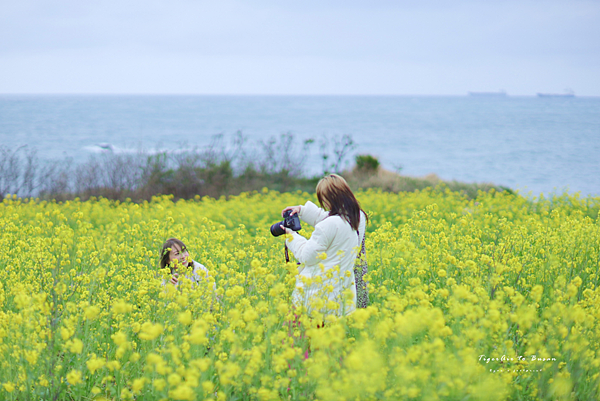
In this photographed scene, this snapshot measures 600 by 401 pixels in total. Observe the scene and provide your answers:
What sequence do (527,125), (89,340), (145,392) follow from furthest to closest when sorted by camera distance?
(527,125) → (89,340) → (145,392)

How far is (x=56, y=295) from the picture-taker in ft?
11.2

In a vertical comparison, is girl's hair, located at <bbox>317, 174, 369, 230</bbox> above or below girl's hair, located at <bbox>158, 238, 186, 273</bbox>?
above

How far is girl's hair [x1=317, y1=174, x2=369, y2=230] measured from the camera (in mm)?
3430

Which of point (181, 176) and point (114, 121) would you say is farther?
point (114, 121)

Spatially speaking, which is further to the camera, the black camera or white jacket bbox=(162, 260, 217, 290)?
the black camera

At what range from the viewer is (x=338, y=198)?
3.43 m

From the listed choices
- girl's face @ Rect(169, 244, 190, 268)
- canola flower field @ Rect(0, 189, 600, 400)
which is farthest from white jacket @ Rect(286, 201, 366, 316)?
girl's face @ Rect(169, 244, 190, 268)

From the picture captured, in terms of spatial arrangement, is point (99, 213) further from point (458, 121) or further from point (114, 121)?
point (458, 121)

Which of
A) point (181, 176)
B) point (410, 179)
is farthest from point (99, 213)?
point (410, 179)

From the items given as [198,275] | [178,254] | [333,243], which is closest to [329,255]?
[333,243]

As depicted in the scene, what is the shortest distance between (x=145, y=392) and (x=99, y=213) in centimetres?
777

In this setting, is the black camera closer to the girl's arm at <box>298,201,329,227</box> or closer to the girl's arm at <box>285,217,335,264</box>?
the girl's arm at <box>298,201,329,227</box>

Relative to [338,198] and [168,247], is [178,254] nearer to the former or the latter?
[168,247]

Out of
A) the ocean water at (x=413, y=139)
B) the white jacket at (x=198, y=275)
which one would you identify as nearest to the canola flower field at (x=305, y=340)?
the white jacket at (x=198, y=275)
